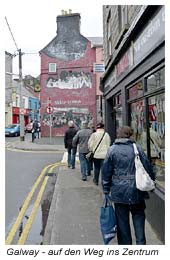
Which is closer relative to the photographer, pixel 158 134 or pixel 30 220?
pixel 158 134

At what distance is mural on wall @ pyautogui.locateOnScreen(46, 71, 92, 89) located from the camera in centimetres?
2898

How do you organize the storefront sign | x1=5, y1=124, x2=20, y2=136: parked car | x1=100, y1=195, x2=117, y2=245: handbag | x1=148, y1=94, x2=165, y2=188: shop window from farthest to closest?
x1=5, y1=124, x2=20, y2=136: parked car < x1=148, y1=94, x2=165, y2=188: shop window < the storefront sign < x1=100, y1=195, x2=117, y2=245: handbag

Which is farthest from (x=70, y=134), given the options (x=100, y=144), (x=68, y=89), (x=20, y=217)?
(x=68, y=89)

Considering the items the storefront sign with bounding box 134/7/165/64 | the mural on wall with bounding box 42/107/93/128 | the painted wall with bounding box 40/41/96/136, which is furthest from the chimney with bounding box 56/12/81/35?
the storefront sign with bounding box 134/7/165/64

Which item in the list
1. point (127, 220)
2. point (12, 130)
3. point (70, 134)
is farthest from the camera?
point (12, 130)

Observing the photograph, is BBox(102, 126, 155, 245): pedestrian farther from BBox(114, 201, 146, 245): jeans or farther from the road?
the road

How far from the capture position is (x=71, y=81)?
95.7ft

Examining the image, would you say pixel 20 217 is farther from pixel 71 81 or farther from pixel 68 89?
pixel 71 81

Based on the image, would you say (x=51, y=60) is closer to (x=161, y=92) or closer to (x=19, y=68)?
(x=19, y=68)

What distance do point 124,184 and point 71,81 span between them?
1028 inches

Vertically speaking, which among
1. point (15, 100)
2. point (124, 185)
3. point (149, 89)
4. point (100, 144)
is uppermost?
point (15, 100)

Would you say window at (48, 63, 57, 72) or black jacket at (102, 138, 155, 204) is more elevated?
window at (48, 63, 57, 72)

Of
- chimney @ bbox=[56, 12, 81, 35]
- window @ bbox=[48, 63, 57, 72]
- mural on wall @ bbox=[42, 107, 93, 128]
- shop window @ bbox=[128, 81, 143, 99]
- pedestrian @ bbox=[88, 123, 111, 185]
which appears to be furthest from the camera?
window @ bbox=[48, 63, 57, 72]

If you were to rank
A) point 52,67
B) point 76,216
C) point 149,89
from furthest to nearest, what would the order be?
point 52,67 → point 76,216 → point 149,89
